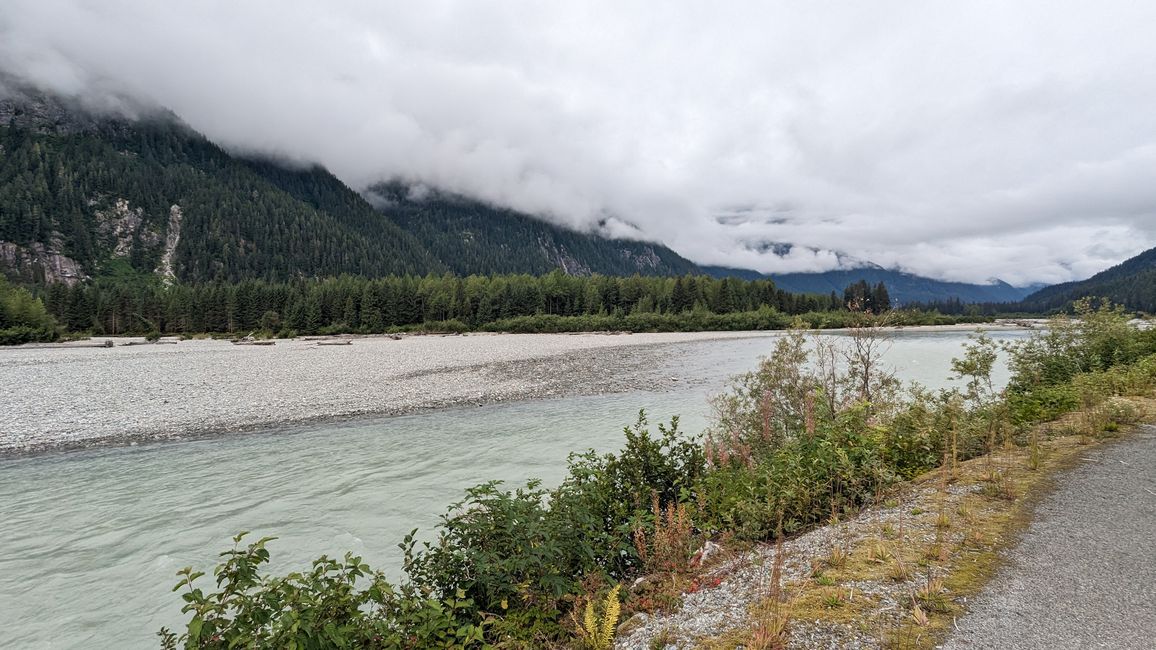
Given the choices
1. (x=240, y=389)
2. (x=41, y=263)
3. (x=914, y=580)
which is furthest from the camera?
(x=41, y=263)

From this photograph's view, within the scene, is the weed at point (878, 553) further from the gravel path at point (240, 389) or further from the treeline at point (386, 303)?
the treeline at point (386, 303)

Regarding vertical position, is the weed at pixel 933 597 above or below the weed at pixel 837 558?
above

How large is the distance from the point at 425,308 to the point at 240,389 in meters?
113

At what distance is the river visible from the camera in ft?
28.9

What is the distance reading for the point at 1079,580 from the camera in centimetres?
512

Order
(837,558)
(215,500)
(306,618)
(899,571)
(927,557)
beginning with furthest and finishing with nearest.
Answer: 1. (215,500)
2. (837,558)
3. (927,557)
4. (899,571)
5. (306,618)

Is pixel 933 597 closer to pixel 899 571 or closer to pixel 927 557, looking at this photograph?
pixel 899 571

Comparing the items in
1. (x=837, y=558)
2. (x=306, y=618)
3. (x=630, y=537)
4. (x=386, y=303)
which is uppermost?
(x=386, y=303)

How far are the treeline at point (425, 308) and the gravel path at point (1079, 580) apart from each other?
124m

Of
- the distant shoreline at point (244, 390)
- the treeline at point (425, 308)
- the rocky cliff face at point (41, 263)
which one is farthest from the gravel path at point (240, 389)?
the rocky cliff face at point (41, 263)

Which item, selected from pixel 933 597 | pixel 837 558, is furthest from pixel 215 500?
pixel 933 597

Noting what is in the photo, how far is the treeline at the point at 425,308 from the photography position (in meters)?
128


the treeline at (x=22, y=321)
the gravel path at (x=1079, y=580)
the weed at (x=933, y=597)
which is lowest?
the weed at (x=933, y=597)

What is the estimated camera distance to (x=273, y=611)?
4.41 m
